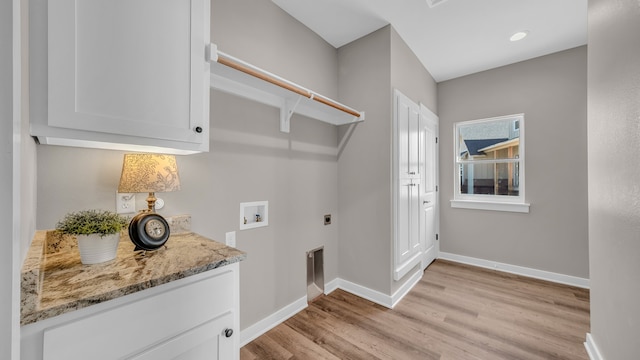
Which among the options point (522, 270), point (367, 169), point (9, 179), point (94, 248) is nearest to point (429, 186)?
point (367, 169)

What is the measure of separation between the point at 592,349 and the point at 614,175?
1.21 metres

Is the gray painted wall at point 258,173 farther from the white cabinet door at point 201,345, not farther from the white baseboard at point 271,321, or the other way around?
the white cabinet door at point 201,345

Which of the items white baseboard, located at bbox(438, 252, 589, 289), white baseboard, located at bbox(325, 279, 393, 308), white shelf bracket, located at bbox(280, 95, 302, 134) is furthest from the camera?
white baseboard, located at bbox(438, 252, 589, 289)

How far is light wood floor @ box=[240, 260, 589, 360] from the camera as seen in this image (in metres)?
1.59

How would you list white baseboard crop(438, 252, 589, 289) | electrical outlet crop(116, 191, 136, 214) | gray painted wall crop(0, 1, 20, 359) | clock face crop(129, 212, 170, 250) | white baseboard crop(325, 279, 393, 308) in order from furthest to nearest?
white baseboard crop(438, 252, 589, 289), white baseboard crop(325, 279, 393, 308), electrical outlet crop(116, 191, 136, 214), clock face crop(129, 212, 170, 250), gray painted wall crop(0, 1, 20, 359)

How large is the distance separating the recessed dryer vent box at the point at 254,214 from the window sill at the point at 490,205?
2.78m

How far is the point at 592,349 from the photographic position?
1.53 m

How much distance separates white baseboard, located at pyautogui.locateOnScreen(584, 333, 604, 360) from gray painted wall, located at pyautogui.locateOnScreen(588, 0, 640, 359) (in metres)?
0.05

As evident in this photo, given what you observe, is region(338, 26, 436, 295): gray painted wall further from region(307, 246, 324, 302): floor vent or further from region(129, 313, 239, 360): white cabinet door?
region(129, 313, 239, 360): white cabinet door

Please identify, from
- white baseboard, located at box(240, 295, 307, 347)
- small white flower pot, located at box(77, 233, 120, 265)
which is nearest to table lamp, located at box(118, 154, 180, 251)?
small white flower pot, located at box(77, 233, 120, 265)

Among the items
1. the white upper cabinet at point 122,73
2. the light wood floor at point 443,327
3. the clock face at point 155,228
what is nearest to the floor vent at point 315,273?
the light wood floor at point 443,327

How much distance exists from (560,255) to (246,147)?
3.56m

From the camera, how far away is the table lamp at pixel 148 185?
99 cm

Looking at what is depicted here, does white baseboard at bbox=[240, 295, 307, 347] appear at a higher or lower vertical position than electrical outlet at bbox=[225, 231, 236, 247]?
lower
